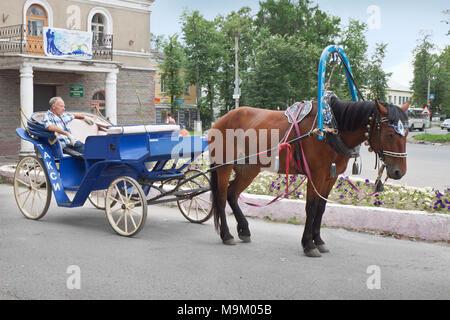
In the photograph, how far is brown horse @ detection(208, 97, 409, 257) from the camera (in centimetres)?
529

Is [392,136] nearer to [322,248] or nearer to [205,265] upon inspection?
[322,248]

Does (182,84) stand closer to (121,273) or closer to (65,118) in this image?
(65,118)

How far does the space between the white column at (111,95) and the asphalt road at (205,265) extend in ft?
57.3

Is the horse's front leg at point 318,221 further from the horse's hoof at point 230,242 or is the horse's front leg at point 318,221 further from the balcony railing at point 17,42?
the balcony railing at point 17,42

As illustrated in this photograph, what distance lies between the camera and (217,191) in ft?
22.3

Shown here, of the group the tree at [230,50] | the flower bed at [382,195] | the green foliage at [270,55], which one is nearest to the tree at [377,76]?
the green foliage at [270,55]

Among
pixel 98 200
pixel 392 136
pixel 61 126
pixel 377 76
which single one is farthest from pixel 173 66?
pixel 392 136

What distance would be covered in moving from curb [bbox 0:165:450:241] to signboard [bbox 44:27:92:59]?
16.3 metres

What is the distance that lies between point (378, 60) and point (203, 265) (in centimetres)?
4887

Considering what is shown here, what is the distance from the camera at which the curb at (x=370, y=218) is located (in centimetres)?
657

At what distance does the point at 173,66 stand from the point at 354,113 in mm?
41703

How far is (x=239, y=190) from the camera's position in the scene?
6.90 metres
